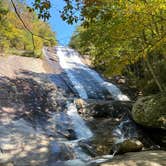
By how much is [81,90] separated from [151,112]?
28.5 ft

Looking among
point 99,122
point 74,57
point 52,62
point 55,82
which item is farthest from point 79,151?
point 74,57

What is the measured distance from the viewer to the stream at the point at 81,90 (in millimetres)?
13586

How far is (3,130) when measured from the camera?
580 inches

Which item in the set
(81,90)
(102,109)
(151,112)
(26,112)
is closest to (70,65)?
(81,90)

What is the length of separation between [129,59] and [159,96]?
2298mm

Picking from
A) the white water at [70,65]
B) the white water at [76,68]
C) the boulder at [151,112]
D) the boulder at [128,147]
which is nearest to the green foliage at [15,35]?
the white water at [70,65]

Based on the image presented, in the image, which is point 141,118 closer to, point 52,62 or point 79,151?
point 79,151

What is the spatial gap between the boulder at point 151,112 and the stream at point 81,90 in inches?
40.8

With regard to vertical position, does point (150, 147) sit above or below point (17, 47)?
below

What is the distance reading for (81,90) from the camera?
24641 mm

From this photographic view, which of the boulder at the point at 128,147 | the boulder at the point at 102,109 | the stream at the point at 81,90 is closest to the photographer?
the boulder at the point at 128,147

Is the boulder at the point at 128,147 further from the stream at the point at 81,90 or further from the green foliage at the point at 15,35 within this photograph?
the green foliage at the point at 15,35

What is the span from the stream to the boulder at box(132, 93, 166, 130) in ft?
3.40

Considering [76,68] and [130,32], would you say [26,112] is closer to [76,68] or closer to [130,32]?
[130,32]
